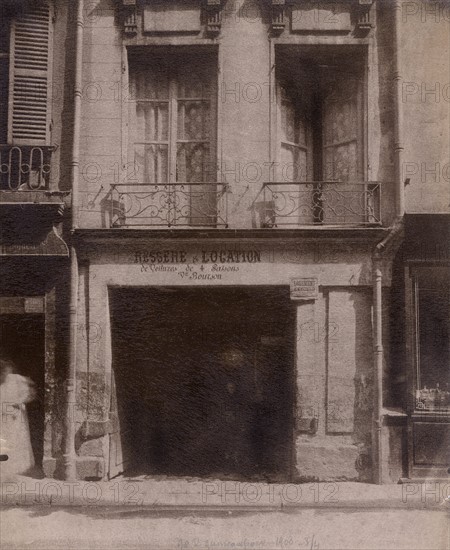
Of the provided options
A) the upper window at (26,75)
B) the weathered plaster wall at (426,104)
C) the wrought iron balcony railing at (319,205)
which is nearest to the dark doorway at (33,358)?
the upper window at (26,75)

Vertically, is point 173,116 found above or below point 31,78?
below

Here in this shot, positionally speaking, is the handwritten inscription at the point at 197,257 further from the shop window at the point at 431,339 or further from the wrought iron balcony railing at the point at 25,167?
the shop window at the point at 431,339

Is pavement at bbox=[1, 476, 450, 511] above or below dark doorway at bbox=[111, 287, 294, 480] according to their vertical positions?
below

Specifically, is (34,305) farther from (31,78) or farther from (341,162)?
(341,162)

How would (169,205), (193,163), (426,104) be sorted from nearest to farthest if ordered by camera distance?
(426,104) < (169,205) < (193,163)

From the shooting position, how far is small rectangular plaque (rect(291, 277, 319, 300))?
825 centimetres

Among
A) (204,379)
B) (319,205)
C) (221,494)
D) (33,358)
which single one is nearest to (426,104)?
(319,205)

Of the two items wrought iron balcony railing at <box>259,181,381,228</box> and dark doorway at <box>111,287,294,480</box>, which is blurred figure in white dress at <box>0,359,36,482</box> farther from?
wrought iron balcony railing at <box>259,181,381,228</box>

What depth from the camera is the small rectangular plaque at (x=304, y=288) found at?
825 centimetres

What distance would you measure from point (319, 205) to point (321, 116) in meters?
1.48

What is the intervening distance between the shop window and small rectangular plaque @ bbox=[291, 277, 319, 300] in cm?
131

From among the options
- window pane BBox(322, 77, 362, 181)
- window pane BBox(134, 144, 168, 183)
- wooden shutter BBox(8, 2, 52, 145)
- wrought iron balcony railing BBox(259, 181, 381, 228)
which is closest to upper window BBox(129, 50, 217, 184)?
window pane BBox(134, 144, 168, 183)

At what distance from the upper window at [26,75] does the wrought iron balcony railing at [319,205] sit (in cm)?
309

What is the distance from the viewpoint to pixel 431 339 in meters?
7.84
